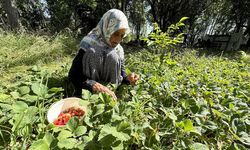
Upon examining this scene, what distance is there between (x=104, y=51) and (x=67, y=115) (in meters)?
1.16

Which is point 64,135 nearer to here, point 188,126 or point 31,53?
point 188,126

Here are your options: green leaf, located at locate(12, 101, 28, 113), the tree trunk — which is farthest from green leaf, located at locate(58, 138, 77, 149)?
the tree trunk

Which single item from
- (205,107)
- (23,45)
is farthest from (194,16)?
(205,107)

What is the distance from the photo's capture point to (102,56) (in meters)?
2.65

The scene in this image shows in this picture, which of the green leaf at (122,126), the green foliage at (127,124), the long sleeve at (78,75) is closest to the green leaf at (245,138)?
the green foliage at (127,124)

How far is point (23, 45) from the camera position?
253 inches

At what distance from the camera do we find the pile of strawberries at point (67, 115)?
161 cm

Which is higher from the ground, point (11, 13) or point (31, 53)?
point (11, 13)

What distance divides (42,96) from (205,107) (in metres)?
1.15

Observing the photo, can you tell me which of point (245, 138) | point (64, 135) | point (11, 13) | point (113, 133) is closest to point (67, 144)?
point (64, 135)

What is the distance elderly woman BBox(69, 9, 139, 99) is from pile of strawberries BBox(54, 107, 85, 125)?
661 millimetres

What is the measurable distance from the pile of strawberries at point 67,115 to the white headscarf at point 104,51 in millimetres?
863

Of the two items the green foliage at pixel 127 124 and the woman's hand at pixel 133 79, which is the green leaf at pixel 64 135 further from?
the woman's hand at pixel 133 79

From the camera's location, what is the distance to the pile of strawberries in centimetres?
161
